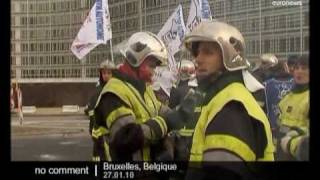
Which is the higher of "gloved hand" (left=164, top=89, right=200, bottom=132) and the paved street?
"gloved hand" (left=164, top=89, right=200, bottom=132)

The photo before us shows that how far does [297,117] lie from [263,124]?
1.03ft

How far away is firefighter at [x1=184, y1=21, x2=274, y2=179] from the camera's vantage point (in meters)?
5.12

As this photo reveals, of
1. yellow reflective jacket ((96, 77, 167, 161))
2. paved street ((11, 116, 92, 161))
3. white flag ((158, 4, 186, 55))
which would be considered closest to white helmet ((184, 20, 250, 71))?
white flag ((158, 4, 186, 55))

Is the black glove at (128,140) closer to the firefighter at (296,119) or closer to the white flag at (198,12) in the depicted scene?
the white flag at (198,12)

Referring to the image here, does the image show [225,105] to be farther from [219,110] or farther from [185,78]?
[185,78]

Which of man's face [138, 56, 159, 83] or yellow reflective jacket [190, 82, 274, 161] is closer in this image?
yellow reflective jacket [190, 82, 274, 161]

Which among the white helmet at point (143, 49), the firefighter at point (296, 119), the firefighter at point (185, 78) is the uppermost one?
the white helmet at point (143, 49)

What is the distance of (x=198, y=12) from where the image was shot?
17.0 ft

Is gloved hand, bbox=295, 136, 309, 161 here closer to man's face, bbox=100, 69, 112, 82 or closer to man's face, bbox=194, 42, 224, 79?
man's face, bbox=194, 42, 224, 79

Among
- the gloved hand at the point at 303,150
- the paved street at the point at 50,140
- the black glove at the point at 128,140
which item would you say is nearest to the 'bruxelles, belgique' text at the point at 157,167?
the black glove at the point at 128,140

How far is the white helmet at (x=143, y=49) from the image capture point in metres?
5.23

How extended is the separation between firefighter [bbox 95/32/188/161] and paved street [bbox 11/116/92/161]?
0.18 meters

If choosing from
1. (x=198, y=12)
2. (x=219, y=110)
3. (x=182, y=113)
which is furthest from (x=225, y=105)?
(x=198, y=12)

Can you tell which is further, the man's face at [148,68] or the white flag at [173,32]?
the man's face at [148,68]
